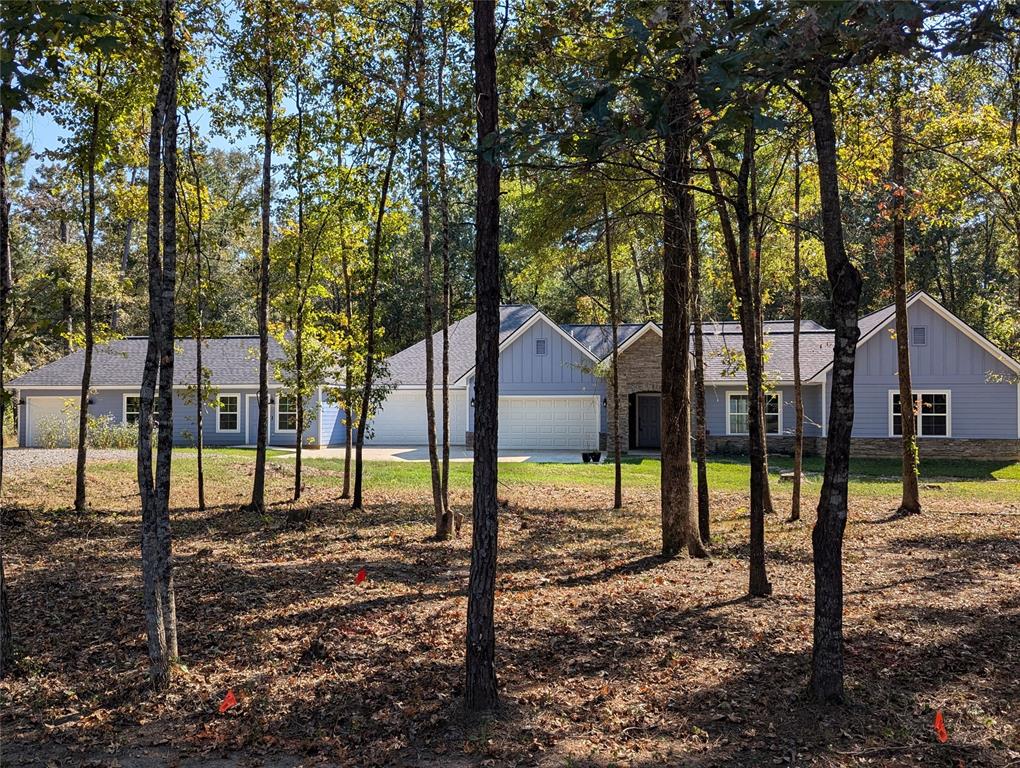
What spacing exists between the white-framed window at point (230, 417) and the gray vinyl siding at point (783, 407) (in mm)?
17184

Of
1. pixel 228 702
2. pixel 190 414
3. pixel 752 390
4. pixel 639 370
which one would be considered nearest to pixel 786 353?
pixel 639 370

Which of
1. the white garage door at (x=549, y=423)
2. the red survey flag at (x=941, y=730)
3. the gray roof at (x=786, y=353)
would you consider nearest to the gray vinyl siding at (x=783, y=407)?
the gray roof at (x=786, y=353)

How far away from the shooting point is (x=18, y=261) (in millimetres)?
32000

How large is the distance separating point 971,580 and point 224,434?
82.5 feet

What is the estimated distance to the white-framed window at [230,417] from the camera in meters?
27.6

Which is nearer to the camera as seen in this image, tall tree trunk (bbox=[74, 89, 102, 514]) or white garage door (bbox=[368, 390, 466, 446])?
tall tree trunk (bbox=[74, 89, 102, 514])

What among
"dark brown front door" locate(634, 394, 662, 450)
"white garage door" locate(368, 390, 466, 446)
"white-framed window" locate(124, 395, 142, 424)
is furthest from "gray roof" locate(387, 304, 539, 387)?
"white-framed window" locate(124, 395, 142, 424)

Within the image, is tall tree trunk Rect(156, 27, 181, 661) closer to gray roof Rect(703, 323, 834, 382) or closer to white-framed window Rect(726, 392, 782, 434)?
gray roof Rect(703, 323, 834, 382)

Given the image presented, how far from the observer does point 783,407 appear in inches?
988

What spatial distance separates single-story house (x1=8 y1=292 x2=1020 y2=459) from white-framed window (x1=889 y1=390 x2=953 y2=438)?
0.12 feet

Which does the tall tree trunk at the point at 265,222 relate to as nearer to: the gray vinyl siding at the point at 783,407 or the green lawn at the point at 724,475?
the green lawn at the point at 724,475

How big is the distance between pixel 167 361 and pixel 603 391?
21.5 metres

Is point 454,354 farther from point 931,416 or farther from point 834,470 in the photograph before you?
point 834,470

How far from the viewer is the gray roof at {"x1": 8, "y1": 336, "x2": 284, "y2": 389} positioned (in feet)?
88.7
